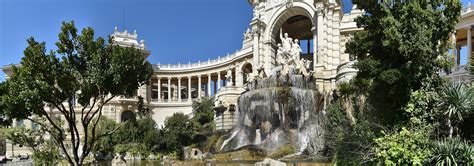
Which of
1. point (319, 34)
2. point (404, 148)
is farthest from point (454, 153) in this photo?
point (319, 34)

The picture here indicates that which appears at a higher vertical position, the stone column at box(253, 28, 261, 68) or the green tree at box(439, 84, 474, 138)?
the stone column at box(253, 28, 261, 68)

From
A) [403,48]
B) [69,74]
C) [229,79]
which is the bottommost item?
[69,74]

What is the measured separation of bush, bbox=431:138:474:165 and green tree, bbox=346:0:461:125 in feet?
8.30

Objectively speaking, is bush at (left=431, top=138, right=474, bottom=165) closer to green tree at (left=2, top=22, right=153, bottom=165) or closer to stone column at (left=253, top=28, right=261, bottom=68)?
green tree at (left=2, top=22, right=153, bottom=165)

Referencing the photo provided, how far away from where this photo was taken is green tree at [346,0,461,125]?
Answer: 14570mm

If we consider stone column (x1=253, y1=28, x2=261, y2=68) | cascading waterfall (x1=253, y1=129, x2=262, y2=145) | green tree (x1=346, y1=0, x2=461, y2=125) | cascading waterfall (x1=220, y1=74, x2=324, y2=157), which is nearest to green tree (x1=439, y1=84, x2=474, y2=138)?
green tree (x1=346, y1=0, x2=461, y2=125)

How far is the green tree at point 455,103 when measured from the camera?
13422mm

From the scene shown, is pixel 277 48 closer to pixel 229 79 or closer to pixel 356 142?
pixel 229 79

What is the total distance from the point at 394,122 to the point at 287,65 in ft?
71.0

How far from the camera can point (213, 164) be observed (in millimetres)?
25203

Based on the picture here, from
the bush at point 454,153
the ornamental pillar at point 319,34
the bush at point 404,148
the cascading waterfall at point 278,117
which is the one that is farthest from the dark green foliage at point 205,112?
the bush at point 454,153

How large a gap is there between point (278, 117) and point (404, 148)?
18.0 meters

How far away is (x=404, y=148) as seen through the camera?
524 inches

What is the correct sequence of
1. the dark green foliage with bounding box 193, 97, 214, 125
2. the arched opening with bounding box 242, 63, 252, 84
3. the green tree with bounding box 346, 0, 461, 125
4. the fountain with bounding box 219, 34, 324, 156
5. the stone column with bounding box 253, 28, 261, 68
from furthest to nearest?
1. the arched opening with bounding box 242, 63, 252, 84
2. the dark green foliage with bounding box 193, 97, 214, 125
3. the stone column with bounding box 253, 28, 261, 68
4. the fountain with bounding box 219, 34, 324, 156
5. the green tree with bounding box 346, 0, 461, 125
